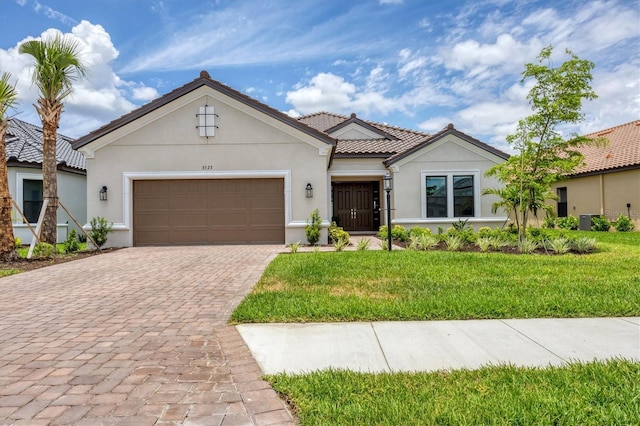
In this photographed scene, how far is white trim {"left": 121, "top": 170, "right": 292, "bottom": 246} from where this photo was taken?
535 inches

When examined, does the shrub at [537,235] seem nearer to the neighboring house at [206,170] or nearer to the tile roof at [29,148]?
the neighboring house at [206,170]

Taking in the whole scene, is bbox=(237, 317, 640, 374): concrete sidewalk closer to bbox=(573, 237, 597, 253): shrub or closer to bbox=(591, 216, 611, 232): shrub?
bbox=(573, 237, 597, 253): shrub

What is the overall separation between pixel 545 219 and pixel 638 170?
204 inches

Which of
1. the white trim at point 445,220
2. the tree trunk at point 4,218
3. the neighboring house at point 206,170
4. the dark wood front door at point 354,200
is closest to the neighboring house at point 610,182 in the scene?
the white trim at point 445,220

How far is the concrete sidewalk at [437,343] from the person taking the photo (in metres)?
3.56

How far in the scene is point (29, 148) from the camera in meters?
16.7

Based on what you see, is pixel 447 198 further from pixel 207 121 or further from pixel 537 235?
pixel 207 121

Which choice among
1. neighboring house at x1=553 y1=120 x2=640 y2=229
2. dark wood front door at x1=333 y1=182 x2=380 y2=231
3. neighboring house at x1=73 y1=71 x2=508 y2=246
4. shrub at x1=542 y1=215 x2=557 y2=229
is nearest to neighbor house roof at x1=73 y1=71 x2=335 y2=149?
neighboring house at x1=73 y1=71 x2=508 y2=246

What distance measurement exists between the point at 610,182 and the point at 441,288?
18.2 metres

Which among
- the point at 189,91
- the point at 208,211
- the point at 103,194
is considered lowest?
the point at 208,211

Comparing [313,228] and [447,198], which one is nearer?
[313,228]

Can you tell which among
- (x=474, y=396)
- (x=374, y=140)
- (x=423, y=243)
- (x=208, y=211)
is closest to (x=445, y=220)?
(x=423, y=243)

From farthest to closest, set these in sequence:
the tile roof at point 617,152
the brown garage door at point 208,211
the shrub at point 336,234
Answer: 1. the tile roof at point 617,152
2. the brown garage door at point 208,211
3. the shrub at point 336,234

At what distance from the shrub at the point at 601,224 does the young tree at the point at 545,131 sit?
785cm
